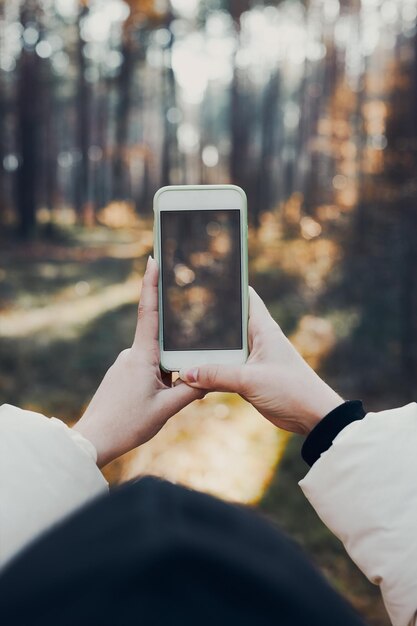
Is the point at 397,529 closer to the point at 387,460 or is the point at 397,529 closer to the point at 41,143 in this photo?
the point at 387,460

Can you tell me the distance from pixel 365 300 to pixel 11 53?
295 inches

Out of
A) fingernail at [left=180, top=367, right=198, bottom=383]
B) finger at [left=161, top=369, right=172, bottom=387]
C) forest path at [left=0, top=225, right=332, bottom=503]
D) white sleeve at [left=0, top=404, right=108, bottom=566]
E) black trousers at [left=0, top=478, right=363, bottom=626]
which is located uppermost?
black trousers at [left=0, top=478, right=363, bottom=626]

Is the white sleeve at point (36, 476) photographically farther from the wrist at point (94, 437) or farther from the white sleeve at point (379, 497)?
the white sleeve at point (379, 497)

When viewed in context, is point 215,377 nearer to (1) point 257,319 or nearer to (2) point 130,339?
(1) point 257,319

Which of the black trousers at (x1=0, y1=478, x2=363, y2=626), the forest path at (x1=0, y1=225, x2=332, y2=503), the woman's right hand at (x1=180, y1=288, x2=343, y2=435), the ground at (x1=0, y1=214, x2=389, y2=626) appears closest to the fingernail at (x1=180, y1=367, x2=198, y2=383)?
the woman's right hand at (x1=180, y1=288, x2=343, y2=435)

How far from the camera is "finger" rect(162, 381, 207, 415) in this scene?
1.61 m

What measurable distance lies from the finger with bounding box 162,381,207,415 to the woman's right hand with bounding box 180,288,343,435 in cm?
1

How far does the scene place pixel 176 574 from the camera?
16.2 inches

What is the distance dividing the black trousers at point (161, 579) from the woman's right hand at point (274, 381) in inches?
39.5

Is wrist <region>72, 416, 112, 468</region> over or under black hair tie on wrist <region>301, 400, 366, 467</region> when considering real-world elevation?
under

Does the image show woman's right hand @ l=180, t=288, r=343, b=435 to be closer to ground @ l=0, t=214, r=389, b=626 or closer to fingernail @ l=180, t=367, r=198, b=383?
fingernail @ l=180, t=367, r=198, b=383

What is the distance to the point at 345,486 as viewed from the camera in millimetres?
1198

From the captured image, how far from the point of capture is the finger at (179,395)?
1.61 m

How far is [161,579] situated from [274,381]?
113 cm
